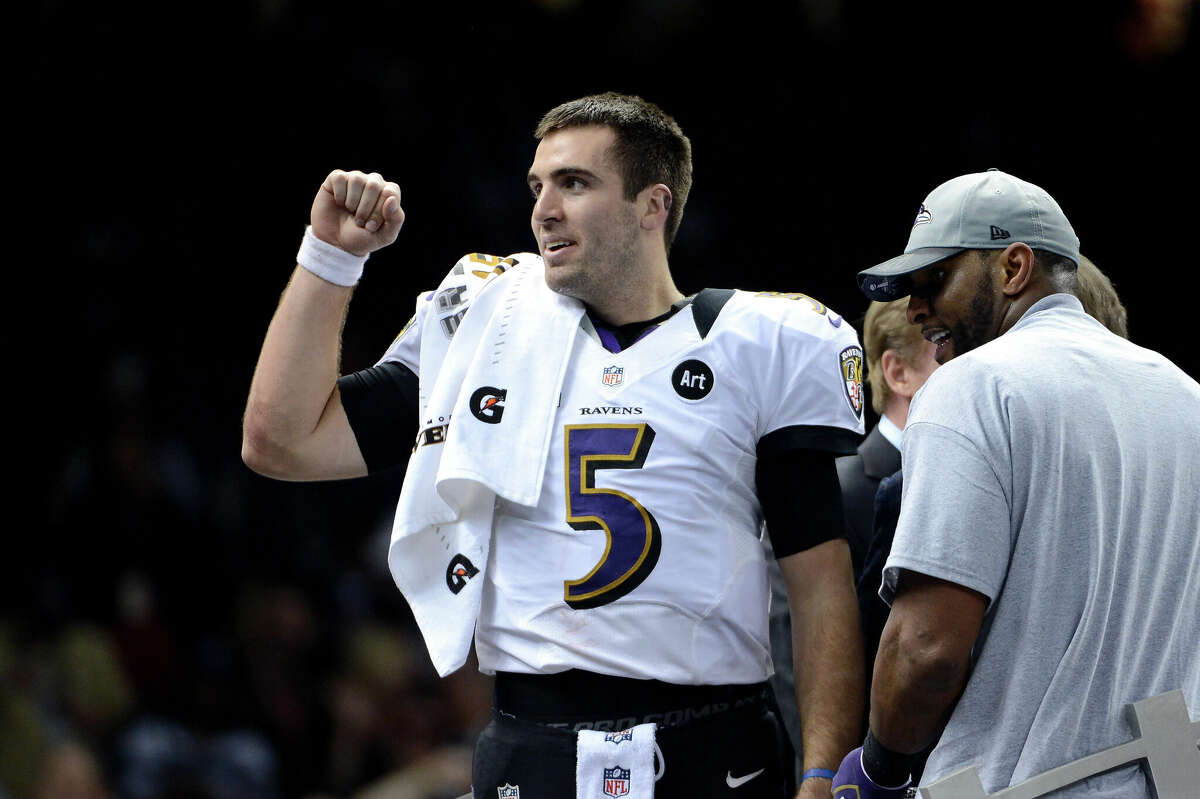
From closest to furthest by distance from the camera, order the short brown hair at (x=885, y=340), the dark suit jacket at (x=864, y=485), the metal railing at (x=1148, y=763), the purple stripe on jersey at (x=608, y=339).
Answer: the metal railing at (x=1148, y=763)
the purple stripe on jersey at (x=608, y=339)
the dark suit jacket at (x=864, y=485)
the short brown hair at (x=885, y=340)

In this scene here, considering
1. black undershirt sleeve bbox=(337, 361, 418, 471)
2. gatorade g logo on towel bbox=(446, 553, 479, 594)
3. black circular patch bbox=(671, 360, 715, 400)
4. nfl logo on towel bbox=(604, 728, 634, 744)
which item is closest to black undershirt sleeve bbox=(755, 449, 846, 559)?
black circular patch bbox=(671, 360, 715, 400)

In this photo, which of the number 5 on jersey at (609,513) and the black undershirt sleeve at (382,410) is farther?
the black undershirt sleeve at (382,410)

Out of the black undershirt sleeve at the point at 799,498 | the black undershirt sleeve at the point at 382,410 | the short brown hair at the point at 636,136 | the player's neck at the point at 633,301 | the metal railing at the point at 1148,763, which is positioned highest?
the short brown hair at the point at 636,136

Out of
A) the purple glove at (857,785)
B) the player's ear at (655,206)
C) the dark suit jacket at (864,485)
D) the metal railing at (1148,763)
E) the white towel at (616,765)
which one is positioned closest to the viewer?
the metal railing at (1148,763)

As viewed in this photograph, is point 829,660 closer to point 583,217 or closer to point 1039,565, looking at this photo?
point 1039,565

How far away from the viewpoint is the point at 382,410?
266 centimetres

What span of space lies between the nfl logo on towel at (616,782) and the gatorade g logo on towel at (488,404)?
637 millimetres

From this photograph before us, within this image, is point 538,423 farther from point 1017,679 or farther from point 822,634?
point 1017,679

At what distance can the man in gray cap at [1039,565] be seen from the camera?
1765mm

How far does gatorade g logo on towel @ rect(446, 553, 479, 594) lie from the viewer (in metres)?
2.39

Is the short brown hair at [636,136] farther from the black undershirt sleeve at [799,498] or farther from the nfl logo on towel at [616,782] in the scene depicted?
the nfl logo on towel at [616,782]

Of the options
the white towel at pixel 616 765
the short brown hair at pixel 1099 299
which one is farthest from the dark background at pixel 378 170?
the short brown hair at pixel 1099 299

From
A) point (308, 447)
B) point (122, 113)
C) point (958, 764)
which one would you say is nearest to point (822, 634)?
point (958, 764)

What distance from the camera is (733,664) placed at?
2.35m
